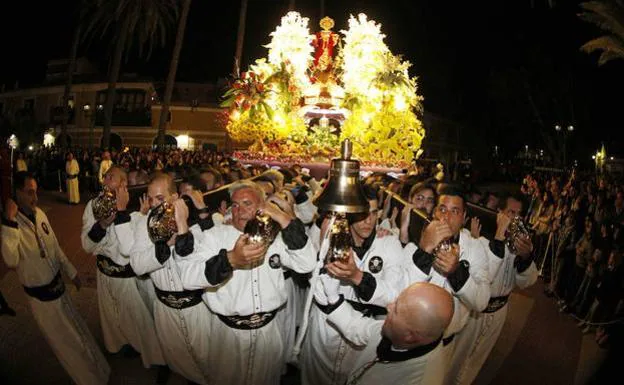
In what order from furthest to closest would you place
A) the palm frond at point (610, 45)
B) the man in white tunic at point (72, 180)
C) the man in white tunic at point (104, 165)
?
the man in white tunic at point (104, 165)
the man in white tunic at point (72, 180)
the palm frond at point (610, 45)

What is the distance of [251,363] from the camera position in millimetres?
3979

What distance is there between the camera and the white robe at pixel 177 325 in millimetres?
4188

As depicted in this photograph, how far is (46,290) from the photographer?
165 inches

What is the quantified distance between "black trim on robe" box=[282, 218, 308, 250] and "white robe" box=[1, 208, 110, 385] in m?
2.23

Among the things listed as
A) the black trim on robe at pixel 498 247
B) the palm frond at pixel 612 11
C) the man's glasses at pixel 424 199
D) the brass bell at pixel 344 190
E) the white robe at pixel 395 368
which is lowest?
the white robe at pixel 395 368

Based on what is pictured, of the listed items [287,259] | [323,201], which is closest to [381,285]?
[287,259]

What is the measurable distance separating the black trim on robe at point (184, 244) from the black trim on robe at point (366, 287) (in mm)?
1213

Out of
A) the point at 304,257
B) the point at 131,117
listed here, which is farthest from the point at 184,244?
the point at 131,117

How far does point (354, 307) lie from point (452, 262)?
105 cm

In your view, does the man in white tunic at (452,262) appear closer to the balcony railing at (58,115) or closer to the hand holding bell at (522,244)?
the hand holding bell at (522,244)

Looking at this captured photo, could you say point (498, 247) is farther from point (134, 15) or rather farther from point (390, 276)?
point (134, 15)

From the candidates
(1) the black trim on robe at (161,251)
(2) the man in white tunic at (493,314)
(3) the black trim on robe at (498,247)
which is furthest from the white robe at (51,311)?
(3) the black trim on robe at (498,247)

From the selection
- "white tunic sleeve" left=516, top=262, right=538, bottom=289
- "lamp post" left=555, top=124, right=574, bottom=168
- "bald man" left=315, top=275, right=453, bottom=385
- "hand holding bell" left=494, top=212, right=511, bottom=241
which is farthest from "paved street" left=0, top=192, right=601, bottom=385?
"lamp post" left=555, top=124, right=574, bottom=168

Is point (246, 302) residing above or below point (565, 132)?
below
